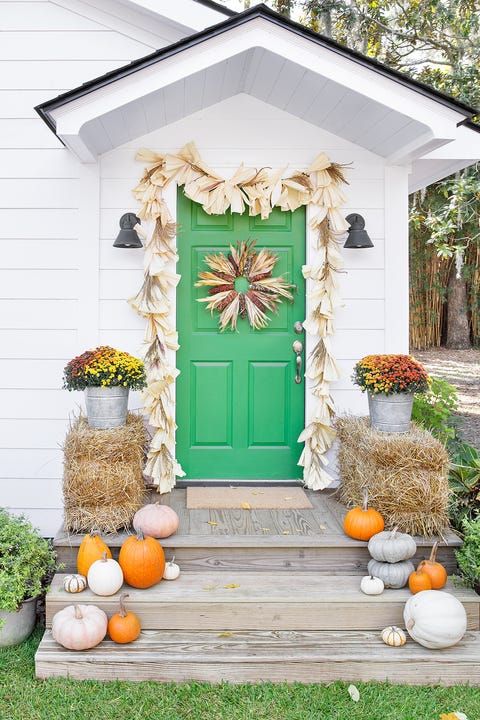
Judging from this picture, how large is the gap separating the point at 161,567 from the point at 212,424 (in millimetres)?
1396

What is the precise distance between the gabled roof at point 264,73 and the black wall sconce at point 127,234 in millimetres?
504

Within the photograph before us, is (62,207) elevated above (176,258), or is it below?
above

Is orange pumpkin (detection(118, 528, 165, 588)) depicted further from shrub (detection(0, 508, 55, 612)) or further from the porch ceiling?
the porch ceiling

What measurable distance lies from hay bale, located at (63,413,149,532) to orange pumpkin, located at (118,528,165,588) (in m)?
0.33

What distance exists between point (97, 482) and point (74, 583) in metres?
0.52

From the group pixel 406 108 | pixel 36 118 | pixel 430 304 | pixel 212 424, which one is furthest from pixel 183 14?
pixel 430 304

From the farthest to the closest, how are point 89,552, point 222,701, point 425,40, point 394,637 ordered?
point 425,40 < point 89,552 < point 394,637 < point 222,701

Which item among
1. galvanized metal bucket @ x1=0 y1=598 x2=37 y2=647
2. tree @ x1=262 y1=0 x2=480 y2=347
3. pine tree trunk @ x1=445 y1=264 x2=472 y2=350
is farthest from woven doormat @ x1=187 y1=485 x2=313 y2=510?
pine tree trunk @ x1=445 y1=264 x2=472 y2=350

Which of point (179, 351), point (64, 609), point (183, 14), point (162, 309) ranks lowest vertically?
point (64, 609)

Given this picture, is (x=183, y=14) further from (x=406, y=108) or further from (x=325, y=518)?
(x=325, y=518)

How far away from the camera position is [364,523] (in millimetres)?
3291

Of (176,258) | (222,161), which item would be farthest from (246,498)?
(222,161)

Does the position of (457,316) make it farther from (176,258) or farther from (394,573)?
(394,573)

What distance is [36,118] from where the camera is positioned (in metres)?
4.18
